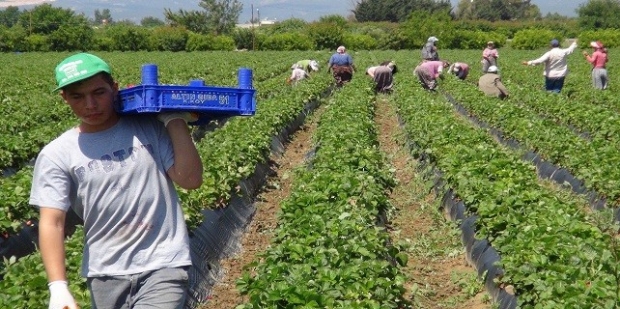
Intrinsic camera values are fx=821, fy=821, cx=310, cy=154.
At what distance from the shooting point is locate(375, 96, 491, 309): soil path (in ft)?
20.9

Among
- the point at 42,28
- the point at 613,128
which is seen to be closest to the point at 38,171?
the point at 613,128

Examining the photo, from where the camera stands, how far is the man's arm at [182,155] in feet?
10.7

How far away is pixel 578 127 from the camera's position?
13.8 metres

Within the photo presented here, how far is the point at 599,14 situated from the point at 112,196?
82.4 m

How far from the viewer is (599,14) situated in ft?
260

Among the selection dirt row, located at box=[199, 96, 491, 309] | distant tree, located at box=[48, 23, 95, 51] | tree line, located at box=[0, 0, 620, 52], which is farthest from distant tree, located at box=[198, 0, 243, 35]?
dirt row, located at box=[199, 96, 491, 309]

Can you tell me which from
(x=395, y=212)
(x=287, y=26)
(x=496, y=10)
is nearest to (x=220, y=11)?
(x=287, y=26)

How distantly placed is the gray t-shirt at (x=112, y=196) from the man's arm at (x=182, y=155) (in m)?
0.09

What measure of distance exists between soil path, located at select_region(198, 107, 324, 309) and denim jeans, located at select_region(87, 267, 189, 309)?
293cm

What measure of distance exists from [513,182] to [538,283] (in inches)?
115

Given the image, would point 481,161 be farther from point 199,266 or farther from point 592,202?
point 199,266

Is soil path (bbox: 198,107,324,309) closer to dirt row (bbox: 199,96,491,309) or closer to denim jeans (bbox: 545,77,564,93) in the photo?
dirt row (bbox: 199,96,491,309)

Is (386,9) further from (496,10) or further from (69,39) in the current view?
(69,39)

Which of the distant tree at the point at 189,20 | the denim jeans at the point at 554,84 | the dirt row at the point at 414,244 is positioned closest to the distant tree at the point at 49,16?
the distant tree at the point at 189,20
